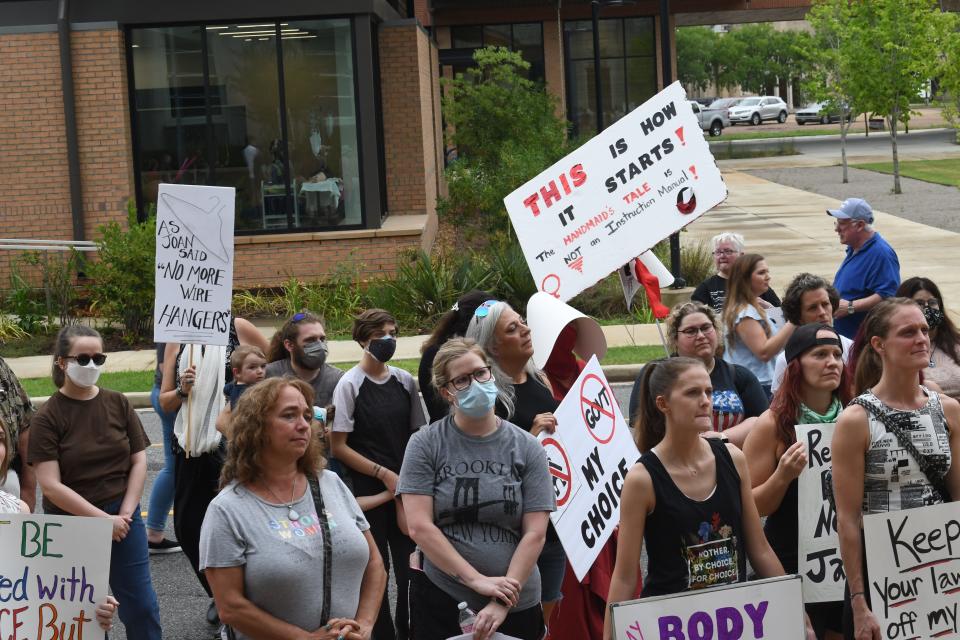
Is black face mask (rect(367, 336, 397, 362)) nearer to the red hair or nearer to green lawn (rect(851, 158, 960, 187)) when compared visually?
the red hair

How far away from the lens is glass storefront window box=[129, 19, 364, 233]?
19.2 m

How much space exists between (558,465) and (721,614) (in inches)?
55.7

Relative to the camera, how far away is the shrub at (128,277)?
55.2 ft

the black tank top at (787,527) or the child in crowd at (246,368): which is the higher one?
the child in crowd at (246,368)

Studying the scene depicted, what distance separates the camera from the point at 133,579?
610 centimetres

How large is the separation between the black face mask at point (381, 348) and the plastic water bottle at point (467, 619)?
6.31ft

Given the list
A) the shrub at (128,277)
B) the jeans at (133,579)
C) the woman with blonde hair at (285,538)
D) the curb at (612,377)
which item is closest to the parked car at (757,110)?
the shrub at (128,277)

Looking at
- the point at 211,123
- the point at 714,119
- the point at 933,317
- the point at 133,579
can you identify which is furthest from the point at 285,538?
the point at 714,119

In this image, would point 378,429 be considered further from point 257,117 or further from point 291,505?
point 257,117

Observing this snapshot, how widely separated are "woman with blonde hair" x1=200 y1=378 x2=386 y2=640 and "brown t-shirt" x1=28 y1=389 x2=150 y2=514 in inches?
67.0

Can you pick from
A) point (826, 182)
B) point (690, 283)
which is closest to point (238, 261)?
point (690, 283)

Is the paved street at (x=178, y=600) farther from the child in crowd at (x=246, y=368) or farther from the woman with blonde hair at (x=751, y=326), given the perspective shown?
the woman with blonde hair at (x=751, y=326)

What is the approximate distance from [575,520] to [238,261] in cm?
1429

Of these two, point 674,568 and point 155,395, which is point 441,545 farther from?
point 155,395
